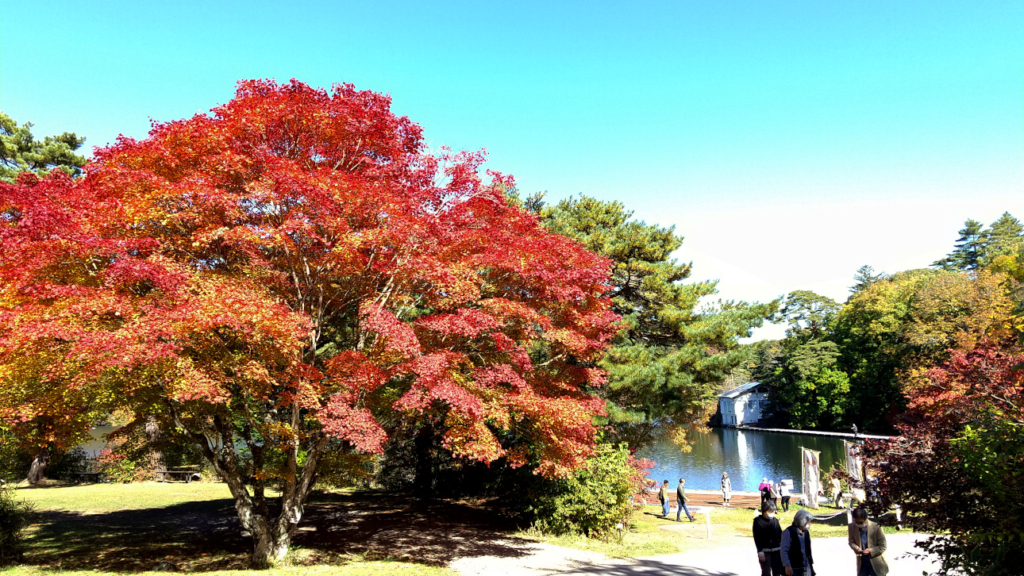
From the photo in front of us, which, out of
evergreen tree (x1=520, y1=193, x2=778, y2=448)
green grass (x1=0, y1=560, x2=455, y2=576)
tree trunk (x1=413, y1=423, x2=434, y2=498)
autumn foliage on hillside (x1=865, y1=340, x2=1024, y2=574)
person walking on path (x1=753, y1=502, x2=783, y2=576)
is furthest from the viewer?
tree trunk (x1=413, y1=423, x2=434, y2=498)

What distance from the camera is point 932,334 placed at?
131ft

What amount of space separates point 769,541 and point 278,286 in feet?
28.1

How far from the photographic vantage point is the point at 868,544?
20.2 feet

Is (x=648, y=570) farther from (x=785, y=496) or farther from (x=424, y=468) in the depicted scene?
(x=424, y=468)

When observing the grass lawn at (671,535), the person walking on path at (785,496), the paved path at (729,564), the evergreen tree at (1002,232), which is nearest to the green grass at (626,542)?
the grass lawn at (671,535)

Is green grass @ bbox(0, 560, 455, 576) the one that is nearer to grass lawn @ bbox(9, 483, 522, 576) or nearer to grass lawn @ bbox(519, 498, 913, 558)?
grass lawn @ bbox(9, 483, 522, 576)

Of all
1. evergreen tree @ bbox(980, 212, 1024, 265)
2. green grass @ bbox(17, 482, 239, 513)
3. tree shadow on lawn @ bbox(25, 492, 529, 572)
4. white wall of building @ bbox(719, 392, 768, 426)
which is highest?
evergreen tree @ bbox(980, 212, 1024, 265)

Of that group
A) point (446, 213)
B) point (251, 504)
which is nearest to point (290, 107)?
point (446, 213)

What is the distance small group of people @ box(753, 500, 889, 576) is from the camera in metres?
6.04

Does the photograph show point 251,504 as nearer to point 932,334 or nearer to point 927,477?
point 927,477

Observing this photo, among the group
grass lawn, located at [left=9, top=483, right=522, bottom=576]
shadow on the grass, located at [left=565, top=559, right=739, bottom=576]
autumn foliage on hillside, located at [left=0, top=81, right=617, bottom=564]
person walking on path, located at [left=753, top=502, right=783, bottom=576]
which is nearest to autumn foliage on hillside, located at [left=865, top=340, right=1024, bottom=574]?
person walking on path, located at [left=753, top=502, right=783, bottom=576]

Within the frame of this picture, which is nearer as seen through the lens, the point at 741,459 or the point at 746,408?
the point at 741,459

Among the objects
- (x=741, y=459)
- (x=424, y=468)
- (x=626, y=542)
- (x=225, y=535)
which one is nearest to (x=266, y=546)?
(x=225, y=535)

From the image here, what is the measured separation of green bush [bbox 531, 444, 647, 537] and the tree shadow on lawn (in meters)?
1.03
